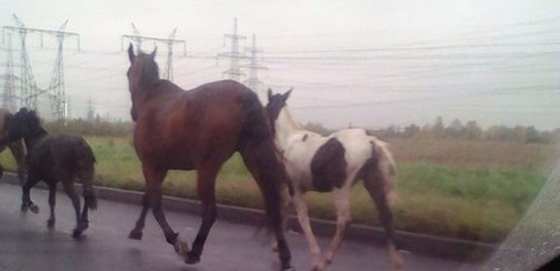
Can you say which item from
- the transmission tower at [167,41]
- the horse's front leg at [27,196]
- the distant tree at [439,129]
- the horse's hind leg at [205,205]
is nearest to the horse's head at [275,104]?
the horse's hind leg at [205,205]

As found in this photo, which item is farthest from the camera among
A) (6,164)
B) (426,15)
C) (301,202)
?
(6,164)

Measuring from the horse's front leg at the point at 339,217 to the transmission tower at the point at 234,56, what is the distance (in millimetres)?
792

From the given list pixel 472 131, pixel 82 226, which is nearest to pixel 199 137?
pixel 82 226

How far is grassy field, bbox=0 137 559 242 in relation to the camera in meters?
5.75

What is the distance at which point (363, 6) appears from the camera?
557 cm

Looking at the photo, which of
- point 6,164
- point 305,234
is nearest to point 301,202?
point 305,234

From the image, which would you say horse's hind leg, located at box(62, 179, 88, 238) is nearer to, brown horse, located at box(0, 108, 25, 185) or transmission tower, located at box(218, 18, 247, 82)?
brown horse, located at box(0, 108, 25, 185)

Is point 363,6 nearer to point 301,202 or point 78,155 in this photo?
point 301,202

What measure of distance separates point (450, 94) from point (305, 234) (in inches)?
39.6

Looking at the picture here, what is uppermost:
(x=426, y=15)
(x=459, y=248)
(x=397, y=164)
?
(x=426, y=15)

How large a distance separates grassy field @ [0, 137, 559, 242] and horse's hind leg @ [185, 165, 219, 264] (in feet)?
0.12

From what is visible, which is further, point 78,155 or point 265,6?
point 78,155

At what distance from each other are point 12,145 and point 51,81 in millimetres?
587

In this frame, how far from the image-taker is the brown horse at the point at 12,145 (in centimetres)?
642
